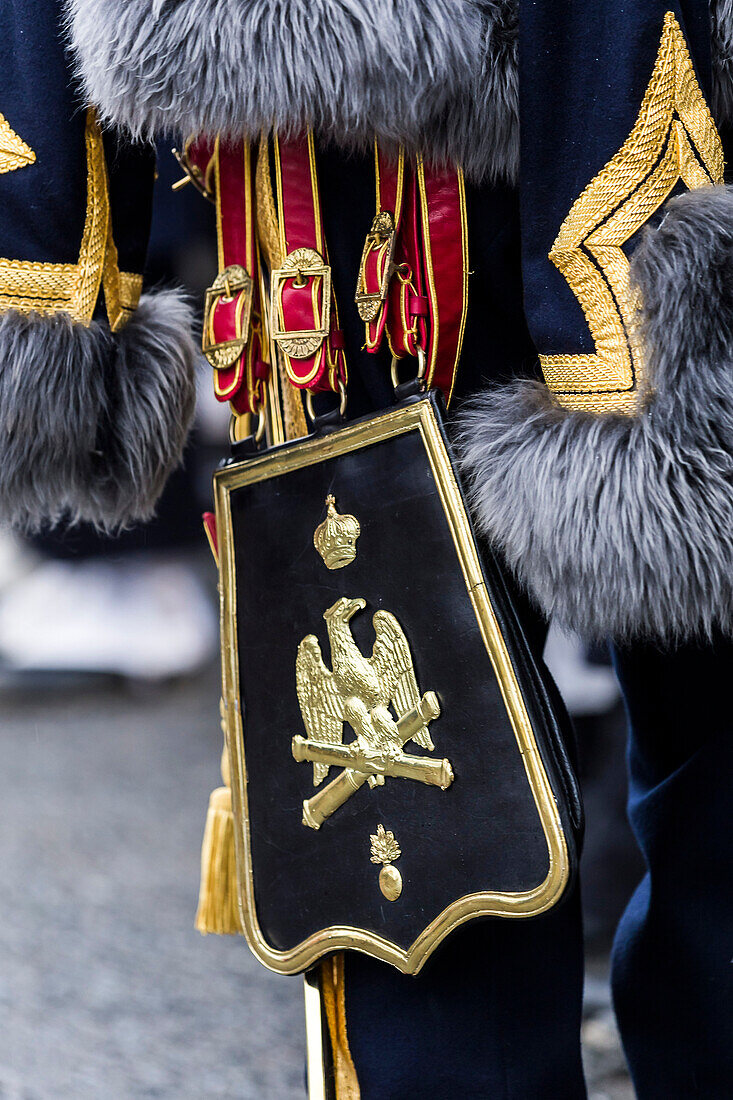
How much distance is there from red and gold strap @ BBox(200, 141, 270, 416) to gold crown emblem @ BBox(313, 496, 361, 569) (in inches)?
5.2

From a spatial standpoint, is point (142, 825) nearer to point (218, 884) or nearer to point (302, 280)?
point (218, 884)

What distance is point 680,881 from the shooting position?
87 centimetres

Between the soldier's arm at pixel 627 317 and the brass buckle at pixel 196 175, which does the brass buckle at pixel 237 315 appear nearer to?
the brass buckle at pixel 196 175

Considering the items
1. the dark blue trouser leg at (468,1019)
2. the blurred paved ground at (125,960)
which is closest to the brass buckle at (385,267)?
the dark blue trouser leg at (468,1019)

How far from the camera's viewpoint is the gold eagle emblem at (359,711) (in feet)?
2.38

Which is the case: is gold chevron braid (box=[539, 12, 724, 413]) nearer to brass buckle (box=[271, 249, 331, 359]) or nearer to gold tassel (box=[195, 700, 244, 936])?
brass buckle (box=[271, 249, 331, 359])

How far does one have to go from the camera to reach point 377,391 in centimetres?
79

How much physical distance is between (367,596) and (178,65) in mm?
340

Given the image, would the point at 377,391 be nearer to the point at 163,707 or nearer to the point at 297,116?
the point at 297,116

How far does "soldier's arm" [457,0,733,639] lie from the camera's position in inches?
25.4

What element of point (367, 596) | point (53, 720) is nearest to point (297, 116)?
point (367, 596)

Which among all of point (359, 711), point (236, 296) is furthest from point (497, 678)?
point (236, 296)

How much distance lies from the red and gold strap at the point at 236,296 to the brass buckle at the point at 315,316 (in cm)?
6

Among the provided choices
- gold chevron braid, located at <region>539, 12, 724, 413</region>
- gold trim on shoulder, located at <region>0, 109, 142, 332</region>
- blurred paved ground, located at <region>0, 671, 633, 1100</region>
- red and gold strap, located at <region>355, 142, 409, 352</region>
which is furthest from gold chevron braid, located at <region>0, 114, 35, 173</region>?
blurred paved ground, located at <region>0, 671, 633, 1100</region>
